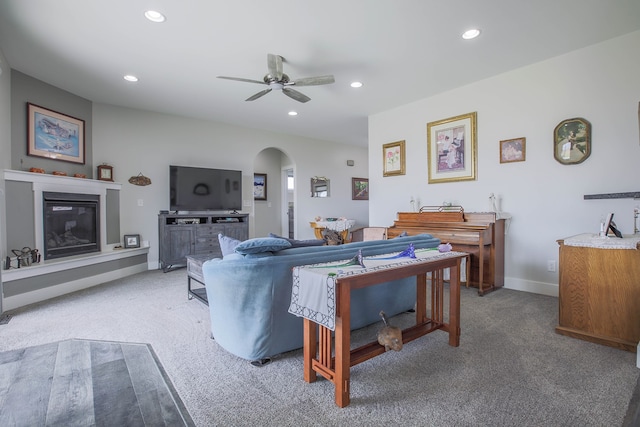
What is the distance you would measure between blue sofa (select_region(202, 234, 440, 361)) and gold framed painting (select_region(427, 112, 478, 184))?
8.61 ft

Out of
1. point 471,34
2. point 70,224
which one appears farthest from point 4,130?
point 471,34

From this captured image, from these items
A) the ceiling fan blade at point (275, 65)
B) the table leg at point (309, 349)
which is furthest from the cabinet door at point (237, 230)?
the table leg at point (309, 349)

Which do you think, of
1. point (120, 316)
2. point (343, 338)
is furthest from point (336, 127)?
point (343, 338)

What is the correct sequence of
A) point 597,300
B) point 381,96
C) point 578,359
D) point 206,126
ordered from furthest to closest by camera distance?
point 206,126 < point 381,96 < point 597,300 < point 578,359

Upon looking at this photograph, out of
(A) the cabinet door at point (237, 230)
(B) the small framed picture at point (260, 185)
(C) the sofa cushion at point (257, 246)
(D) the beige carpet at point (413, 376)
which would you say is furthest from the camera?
(B) the small framed picture at point (260, 185)

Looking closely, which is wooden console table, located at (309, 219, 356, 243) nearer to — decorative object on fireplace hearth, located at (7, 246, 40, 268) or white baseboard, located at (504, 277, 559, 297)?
white baseboard, located at (504, 277, 559, 297)

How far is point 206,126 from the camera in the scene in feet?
18.8

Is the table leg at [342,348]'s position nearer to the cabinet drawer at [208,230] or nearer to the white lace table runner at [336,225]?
the cabinet drawer at [208,230]

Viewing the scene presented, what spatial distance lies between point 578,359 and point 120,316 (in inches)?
147

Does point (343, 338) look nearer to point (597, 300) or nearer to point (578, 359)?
point (578, 359)

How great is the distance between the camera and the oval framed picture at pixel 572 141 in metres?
3.17

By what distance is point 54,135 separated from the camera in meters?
4.08

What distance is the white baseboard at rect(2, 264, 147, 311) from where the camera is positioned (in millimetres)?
3197

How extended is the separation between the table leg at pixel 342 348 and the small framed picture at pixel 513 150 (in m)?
3.24
